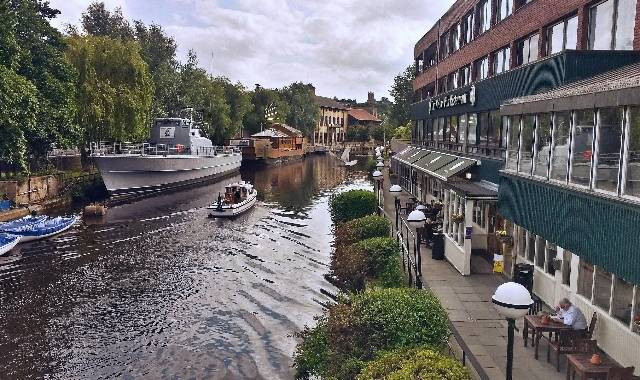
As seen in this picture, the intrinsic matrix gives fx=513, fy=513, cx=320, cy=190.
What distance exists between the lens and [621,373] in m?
9.01

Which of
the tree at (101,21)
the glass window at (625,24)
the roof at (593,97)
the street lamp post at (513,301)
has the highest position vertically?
the tree at (101,21)

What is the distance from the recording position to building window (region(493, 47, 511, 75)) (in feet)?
82.1

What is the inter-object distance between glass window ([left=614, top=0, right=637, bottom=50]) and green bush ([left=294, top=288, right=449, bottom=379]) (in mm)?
9765

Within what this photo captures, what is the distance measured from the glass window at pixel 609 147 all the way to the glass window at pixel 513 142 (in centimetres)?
501

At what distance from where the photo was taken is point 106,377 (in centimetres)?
1371

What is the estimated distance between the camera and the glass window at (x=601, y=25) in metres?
15.9

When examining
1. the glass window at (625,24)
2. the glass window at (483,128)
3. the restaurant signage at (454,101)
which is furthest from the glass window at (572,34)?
the restaurant signage at (454,101)

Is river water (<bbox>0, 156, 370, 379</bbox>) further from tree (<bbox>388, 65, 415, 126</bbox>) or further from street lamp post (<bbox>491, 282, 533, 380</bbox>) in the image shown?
tree (<bbox>388, 65, 415, 126</bbox>)

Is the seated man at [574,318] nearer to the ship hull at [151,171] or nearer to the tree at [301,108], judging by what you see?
the ship hull at [151,171]

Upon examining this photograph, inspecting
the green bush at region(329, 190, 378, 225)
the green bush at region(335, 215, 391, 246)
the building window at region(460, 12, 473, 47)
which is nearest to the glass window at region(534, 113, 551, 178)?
the green bush at region(335, 215, 391, 246)

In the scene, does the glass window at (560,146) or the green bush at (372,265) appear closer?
the glass window at (560,146)

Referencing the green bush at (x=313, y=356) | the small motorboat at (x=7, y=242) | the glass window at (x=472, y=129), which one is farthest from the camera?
the glass window at (x=472, y=129)

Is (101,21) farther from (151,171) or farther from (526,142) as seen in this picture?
(526,142)

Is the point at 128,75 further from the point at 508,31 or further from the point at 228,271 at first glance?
the point at 508,31
